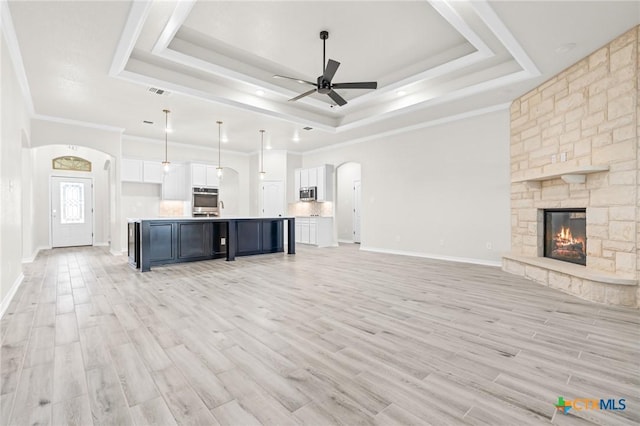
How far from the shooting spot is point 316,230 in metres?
9.25

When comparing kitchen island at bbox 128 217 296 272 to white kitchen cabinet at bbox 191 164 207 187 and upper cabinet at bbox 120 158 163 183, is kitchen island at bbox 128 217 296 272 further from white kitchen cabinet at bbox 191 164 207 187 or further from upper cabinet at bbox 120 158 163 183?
white kitchen cabinet at bbox 191 164 207 187

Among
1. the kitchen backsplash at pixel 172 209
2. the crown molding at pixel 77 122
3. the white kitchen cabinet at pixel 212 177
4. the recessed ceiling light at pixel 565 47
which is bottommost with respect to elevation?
the kitchen backsplash at pixel 172 209

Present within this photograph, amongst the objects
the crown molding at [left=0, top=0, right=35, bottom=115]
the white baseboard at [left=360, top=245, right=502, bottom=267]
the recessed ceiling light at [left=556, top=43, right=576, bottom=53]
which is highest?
the recessed ceiling light at [left=556, top=43, right=576, bottom=53]

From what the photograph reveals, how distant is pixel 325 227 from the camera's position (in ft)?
30.7

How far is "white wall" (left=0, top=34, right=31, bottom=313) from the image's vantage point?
3316mm

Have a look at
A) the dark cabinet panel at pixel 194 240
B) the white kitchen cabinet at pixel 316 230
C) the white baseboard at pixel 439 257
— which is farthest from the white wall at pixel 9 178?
the white baseboard at pixel 439 257

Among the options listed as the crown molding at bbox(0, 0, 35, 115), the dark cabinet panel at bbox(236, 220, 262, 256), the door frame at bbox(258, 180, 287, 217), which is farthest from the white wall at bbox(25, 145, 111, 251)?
the dark cabinet panel at bbox(236, 220, 262, 256)

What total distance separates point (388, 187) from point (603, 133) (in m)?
4.36

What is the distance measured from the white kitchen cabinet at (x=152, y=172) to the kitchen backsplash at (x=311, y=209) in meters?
3.93

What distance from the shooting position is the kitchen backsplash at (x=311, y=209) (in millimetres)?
9641

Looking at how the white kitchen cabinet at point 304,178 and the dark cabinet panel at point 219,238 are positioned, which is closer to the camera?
the dark cabinet panel at point 219,238

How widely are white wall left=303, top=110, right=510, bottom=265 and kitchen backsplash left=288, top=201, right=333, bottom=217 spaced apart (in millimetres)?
1539

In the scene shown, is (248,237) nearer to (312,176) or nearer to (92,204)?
(312,176)

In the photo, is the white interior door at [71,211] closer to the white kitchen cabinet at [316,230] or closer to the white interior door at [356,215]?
the white kitchen cabinet at [316,230]
